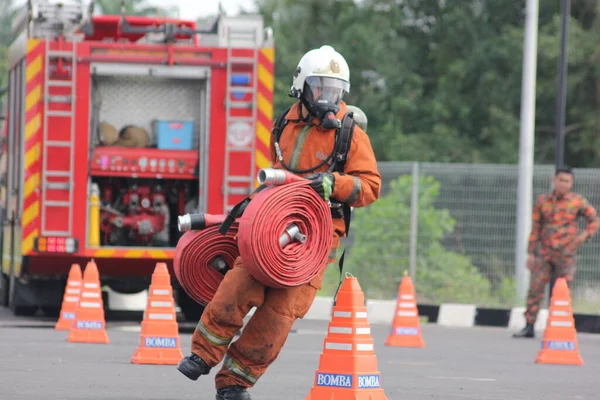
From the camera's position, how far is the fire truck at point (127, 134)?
15328 millimetres

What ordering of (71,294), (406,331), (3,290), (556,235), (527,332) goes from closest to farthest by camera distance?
1. (406,331)
2. (71,294)
3. (556,235)
4. (527,332)
5. (3,290)

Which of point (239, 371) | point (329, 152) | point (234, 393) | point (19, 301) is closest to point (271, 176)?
point (329, 152)

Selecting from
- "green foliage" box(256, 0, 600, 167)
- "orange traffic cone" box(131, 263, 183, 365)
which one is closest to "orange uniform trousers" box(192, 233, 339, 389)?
"orange traffic cone" box(131, 263, 183, 365)

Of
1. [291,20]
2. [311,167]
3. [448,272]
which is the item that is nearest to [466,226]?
[448,272]

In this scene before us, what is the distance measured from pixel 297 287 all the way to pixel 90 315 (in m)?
5.73

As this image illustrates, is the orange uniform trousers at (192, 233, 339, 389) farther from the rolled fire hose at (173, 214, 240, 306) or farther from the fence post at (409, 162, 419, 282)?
the fence post at (409, 162, 419, 282)

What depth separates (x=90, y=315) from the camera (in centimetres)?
1325

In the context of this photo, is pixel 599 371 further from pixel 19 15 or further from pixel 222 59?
pixel 19 15

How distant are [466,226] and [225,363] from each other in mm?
13172

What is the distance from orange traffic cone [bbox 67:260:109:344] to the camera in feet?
43.1

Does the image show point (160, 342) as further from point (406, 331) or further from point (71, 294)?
point (71, 294)

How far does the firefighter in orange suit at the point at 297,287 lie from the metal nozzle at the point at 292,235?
222mm

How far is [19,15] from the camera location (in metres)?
17.5

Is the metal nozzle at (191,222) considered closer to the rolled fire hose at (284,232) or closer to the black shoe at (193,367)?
the rolled fire hose at (284,232)
